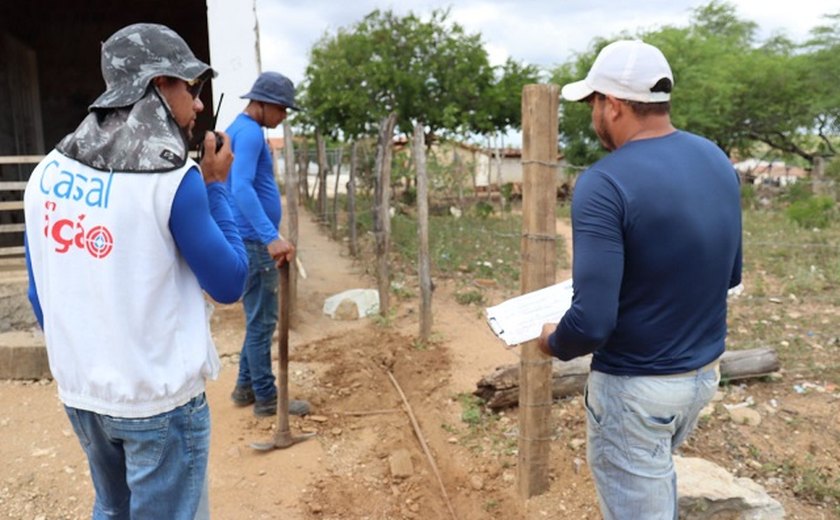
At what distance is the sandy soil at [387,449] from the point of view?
3223 millimetres

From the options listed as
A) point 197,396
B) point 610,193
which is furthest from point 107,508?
point 610,193

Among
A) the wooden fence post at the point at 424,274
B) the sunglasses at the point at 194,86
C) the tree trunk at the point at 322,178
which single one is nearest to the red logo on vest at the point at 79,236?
the sunglasses at the point at 194,86

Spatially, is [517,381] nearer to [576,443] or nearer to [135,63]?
[576,443]

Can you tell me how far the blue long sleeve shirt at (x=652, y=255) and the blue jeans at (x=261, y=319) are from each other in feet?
7.84

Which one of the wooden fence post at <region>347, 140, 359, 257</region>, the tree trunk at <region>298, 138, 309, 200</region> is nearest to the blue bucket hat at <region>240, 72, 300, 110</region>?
the wooden fence post at <region>347, 140, 359, 257</region>

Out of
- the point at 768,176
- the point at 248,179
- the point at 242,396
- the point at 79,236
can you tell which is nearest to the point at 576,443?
the point at 242,396

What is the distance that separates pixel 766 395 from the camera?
4301 millimetres

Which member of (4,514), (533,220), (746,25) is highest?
(746,25)

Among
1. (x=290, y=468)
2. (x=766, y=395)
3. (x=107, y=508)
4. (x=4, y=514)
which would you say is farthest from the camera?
(x=766, y=395)

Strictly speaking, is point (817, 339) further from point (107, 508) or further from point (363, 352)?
point (107, 508)

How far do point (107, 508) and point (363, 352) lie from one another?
136 inches

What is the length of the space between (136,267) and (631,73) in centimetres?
138

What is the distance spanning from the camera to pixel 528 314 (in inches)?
86.3

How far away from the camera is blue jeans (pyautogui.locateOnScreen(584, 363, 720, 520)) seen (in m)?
1.91
